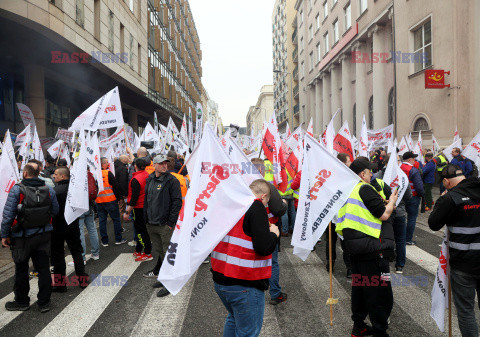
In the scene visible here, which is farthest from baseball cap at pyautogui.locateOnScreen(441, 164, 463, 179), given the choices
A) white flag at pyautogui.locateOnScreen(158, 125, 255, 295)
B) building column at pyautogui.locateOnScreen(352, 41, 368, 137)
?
building column at pyautogui.locateOnScreen(352, 41, 368, 137)

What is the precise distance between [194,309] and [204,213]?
7.82 feet

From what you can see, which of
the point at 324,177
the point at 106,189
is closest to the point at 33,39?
the point at 106,189

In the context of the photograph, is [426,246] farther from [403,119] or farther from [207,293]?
[403,119]

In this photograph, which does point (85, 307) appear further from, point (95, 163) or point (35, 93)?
point (35, 93)

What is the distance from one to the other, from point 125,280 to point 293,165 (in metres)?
4.28

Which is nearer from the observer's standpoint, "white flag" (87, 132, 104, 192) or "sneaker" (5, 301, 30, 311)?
"sneaker" (5, 301, 30, 311)

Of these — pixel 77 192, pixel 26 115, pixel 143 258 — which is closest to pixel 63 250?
pixel 77 192

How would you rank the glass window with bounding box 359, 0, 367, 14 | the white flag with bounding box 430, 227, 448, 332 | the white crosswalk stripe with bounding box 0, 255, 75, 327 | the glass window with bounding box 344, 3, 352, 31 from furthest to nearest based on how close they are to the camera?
1. the glass window with bounding box 344, 3, 352, 31
2. the glass window with bounding box 359, 0, 367, 14
3. the white crosswalk stripe with bounding box 0, 255, 75, 327
4. the white flag with bounding box 430, 227, 448, 332

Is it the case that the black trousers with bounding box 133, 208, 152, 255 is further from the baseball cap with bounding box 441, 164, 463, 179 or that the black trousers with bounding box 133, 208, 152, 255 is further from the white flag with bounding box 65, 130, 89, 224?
the baseball cap with bounding box 441, 164, 463, 179

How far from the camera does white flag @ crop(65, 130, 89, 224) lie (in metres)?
5.21

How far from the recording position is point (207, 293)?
16.4 feet

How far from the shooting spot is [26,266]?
4.62 m

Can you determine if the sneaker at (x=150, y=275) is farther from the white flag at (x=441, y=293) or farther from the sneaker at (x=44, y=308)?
the white flag at (x=441, y=293)

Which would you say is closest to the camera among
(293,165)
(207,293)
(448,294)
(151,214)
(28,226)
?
(448,294)
